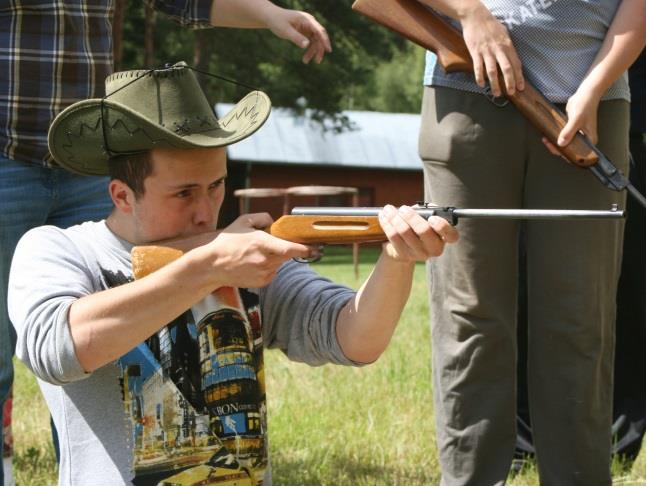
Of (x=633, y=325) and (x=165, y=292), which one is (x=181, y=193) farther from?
(x=633, y=325)

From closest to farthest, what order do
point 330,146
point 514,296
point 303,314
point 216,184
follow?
point 216,184, point 303,314, point 514,296, point 330,146

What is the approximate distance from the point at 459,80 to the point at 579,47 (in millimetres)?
403

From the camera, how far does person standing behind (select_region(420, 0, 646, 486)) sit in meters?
3.58

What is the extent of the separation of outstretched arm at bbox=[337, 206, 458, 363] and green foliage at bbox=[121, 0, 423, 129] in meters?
17.8

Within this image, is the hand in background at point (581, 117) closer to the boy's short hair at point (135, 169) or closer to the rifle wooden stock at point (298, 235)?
the rifle wooden stock at point (298, 235)

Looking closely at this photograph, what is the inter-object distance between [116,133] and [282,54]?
74.5ft

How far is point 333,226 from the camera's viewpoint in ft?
A: 8.66

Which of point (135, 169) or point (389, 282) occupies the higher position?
point (135, 169)

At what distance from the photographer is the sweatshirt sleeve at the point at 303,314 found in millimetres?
2770

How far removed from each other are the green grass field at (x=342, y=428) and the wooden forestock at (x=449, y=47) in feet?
4.70

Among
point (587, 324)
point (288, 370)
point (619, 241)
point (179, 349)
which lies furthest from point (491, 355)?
point (288, 370)

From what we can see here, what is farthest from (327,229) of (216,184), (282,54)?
(282,54)

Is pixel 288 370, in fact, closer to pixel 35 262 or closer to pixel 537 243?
pixel 537 243

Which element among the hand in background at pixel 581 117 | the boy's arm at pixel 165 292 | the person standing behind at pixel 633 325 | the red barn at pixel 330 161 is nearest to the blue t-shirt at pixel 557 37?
the hand in background at pixel 581 117
